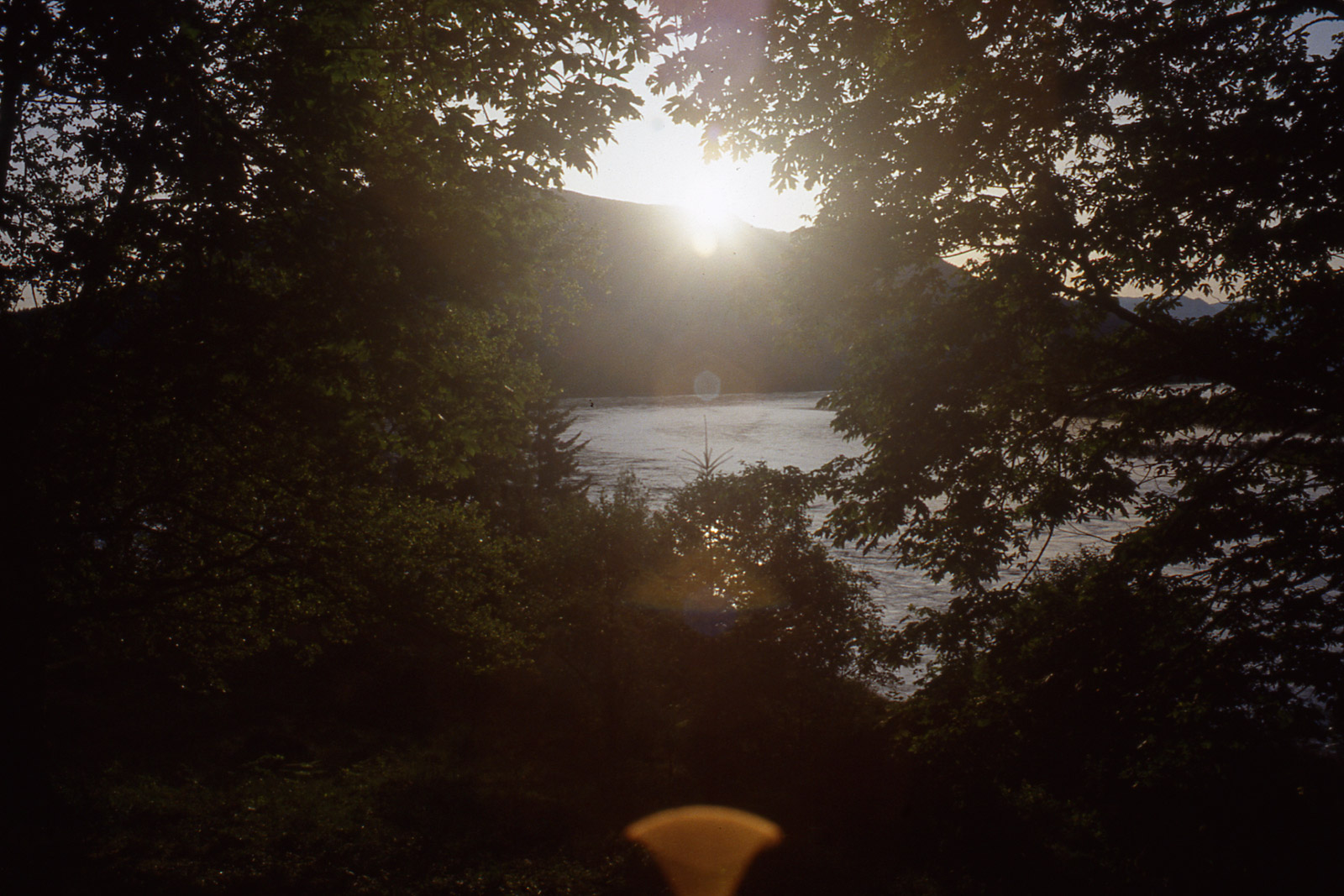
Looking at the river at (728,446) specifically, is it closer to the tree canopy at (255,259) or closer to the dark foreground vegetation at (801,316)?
the dark foreground vegetation at (801,316)

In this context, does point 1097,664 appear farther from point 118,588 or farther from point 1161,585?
point 118,588

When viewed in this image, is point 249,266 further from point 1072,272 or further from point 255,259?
point 1072,272

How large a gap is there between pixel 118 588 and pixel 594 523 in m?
20.7

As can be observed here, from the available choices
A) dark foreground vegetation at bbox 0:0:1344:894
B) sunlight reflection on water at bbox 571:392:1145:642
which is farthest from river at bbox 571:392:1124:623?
dark foreground vegetation at bbox 0:0:1344:894

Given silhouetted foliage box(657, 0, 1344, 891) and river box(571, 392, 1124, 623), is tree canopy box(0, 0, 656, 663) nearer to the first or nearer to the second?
silhouetted foliage box(657, 0, 1344, 891)

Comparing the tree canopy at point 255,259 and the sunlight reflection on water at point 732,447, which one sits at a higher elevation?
the tree canopy at point 255,259

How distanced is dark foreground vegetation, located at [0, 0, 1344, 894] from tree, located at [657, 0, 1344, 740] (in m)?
0.05

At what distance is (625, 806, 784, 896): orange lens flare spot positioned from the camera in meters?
15.6

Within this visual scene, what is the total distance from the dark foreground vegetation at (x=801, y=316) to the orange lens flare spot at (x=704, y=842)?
13.1ft

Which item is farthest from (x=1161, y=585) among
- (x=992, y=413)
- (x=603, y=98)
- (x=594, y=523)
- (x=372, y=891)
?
(x=594, y=523)

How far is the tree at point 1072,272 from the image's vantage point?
728 cm

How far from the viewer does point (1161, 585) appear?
799 cm

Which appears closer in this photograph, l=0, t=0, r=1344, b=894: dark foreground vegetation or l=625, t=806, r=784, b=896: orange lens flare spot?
l=0, t=0, r=1344, b=894: dark foreground vegetation

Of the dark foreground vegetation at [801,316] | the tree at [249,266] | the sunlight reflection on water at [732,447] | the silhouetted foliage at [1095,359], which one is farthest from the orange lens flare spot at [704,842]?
the sunlight reflection on water at [732,447]
